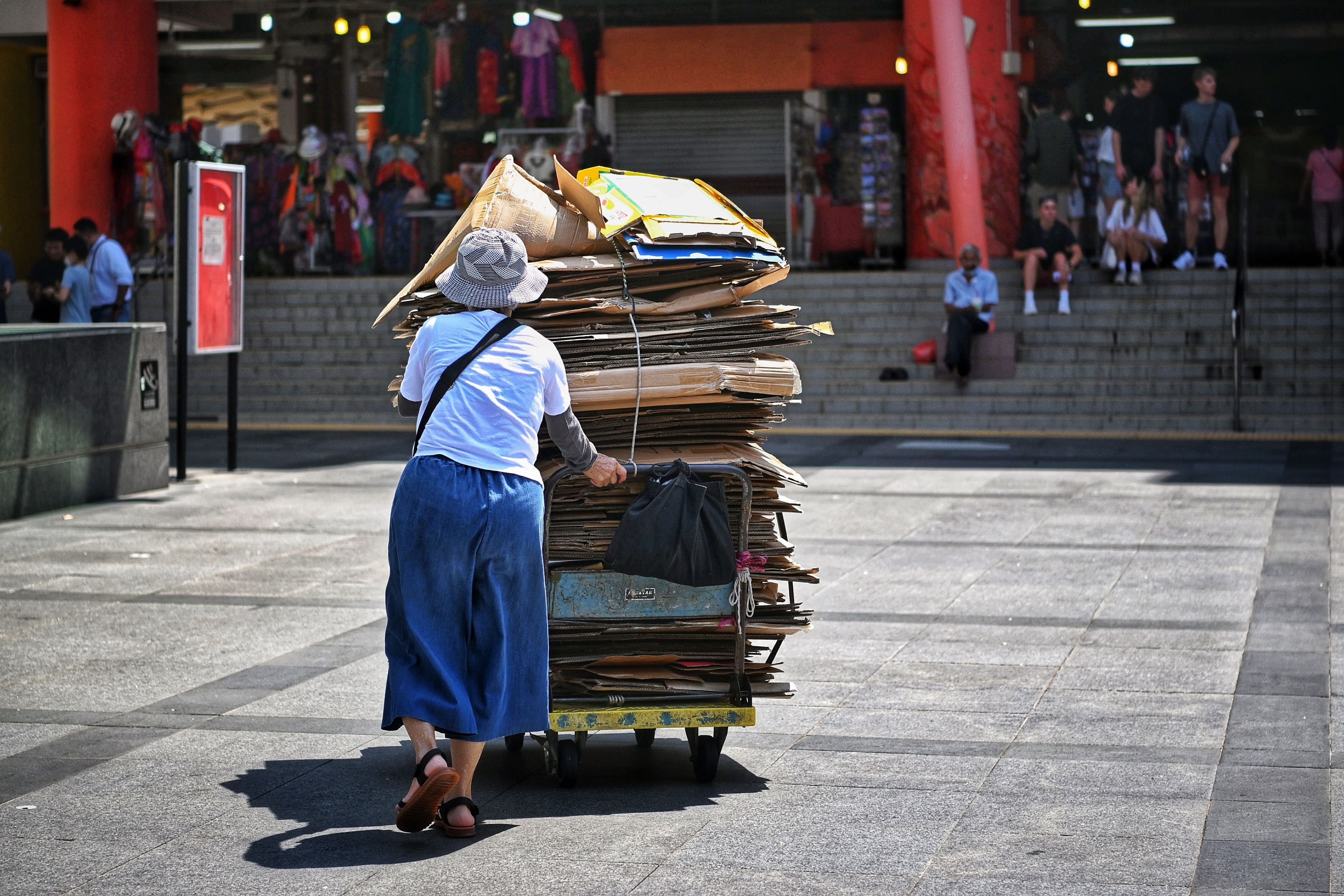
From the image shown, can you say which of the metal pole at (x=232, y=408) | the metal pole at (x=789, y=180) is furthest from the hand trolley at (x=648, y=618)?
the metal pole at (x=789, y=180)

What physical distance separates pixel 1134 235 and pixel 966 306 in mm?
3103

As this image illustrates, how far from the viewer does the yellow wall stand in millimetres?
28422

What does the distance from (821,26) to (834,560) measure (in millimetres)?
16766

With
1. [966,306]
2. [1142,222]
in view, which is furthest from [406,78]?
[1142,222]

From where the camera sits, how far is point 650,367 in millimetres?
5633

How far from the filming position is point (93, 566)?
9.72m

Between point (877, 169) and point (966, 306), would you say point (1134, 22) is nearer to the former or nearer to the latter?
point (877, 169)

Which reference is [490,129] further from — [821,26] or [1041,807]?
[1041,807]

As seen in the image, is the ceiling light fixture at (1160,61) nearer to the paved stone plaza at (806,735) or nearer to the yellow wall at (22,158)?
the paved stone plaza at (806,735)

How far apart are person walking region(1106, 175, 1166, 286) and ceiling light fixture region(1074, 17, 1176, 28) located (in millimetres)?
4820

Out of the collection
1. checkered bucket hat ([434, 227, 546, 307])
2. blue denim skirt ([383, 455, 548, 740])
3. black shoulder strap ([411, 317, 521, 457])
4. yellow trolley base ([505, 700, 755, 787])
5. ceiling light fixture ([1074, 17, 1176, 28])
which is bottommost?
yellow trolley base ([505, 700, 755, 787])

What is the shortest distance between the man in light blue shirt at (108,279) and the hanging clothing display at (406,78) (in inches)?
365

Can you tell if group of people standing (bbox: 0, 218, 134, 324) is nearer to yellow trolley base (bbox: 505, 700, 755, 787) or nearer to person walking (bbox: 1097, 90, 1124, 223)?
person walking (bbox: 1097, 90, 1124, 223)

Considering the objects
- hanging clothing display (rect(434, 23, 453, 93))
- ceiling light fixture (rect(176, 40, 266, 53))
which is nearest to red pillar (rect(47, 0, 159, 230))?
ceiling light fixture (rect(176, 40, 266, 53))
